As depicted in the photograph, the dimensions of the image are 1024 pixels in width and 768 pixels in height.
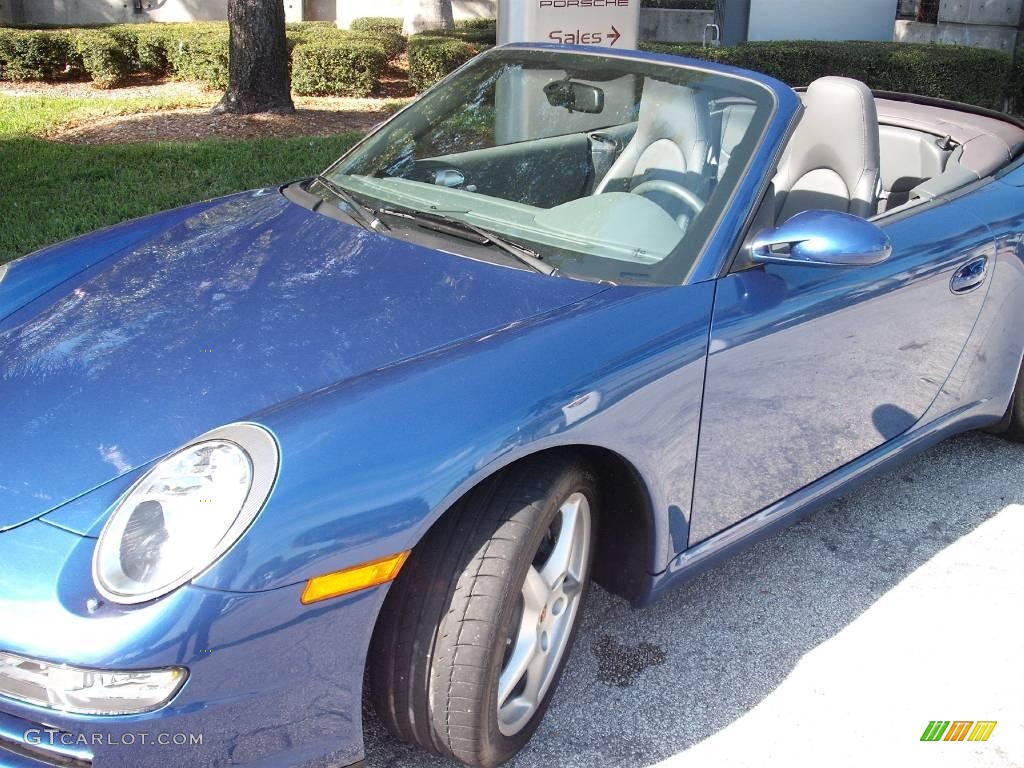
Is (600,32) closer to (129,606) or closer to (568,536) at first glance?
(568,536)

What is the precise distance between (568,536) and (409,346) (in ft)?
1.81

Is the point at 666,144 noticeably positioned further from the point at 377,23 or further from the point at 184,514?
the point at 377,23

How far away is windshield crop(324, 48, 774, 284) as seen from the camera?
2818 mm

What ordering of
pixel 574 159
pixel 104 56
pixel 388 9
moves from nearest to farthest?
pixel 574 159 → pixel 104 56 → pixel 388 9

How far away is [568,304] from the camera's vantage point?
2508 mm

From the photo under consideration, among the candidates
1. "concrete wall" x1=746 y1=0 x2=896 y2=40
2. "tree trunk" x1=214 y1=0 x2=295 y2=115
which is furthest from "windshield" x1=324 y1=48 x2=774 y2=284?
"concrete wall" x1=746 y1=0 x2=896 y2=40

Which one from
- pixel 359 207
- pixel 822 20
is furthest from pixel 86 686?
pixel 822 20

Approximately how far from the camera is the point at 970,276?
337cm

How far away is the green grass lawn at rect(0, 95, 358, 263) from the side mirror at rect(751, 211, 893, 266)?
4345mm

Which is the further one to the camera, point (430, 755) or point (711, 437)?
point (711, 437)

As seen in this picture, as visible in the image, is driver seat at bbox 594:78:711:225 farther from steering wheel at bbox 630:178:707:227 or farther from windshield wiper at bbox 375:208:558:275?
windshield wiper at bbox 375:208:558:275

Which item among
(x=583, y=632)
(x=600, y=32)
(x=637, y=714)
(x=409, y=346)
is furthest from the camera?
(x=600, y=32)

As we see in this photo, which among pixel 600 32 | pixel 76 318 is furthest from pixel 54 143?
pixel 76 318

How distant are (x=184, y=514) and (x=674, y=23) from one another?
59.7ft
